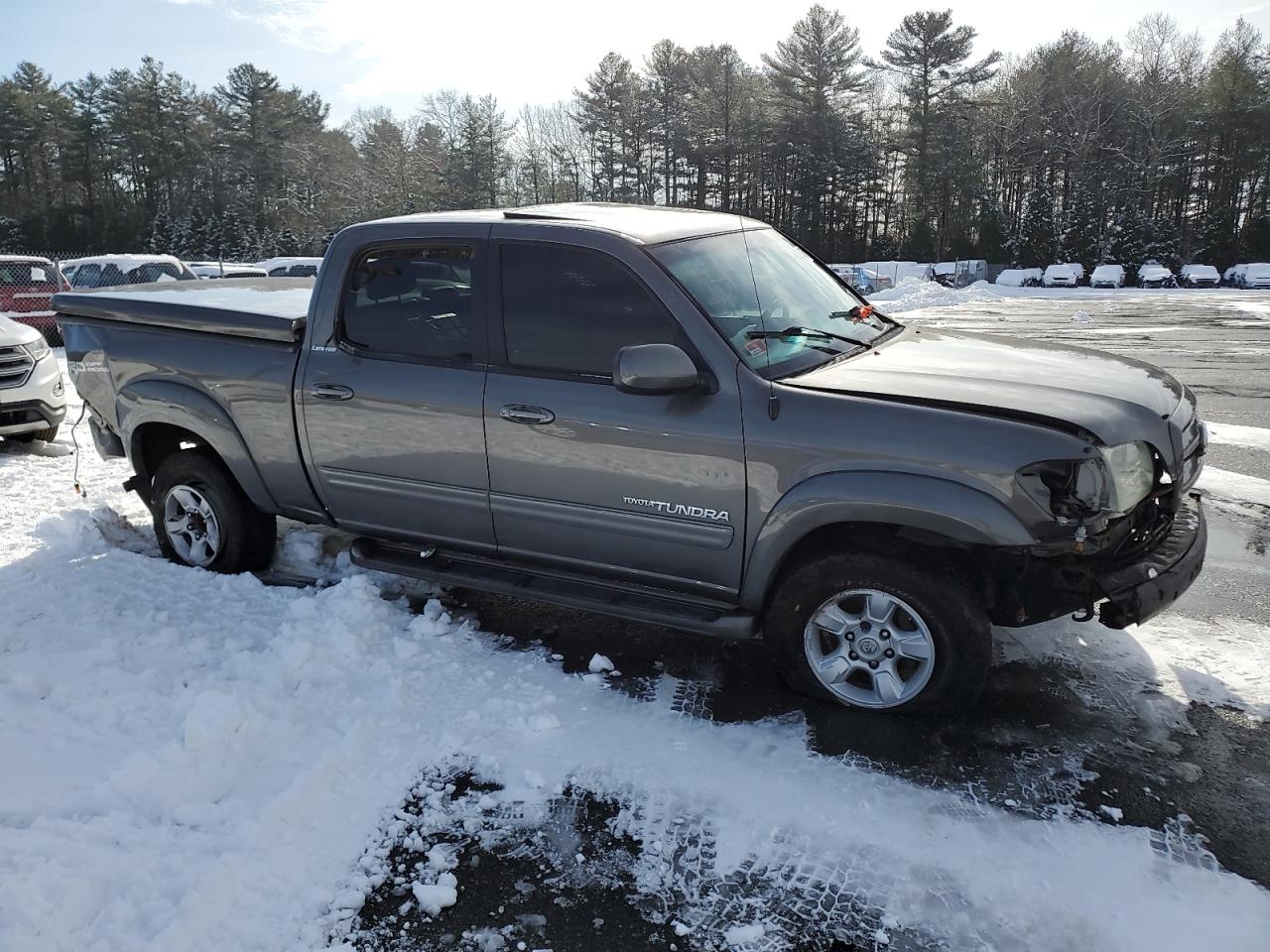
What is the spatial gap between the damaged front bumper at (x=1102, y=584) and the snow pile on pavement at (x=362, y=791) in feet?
2.53

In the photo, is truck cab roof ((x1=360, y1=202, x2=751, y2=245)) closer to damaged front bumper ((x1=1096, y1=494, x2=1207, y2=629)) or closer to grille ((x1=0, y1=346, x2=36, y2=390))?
damaged front bumper ((x1=1096, y1=494, x2=1207, y2=629))

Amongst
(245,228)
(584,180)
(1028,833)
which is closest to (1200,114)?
(584,180)

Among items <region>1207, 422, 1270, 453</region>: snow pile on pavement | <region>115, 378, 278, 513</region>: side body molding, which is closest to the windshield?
<region>115, 378, 278, 513</region>: side body molding

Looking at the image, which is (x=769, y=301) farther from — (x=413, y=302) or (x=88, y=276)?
(x=88, y=276)

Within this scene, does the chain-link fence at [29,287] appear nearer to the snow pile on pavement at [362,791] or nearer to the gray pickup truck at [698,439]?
the gray pickup truck at [698,439]

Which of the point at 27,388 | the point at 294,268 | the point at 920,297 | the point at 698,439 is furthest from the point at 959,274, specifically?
the point at 698,439

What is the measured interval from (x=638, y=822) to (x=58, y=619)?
3242 millimetres

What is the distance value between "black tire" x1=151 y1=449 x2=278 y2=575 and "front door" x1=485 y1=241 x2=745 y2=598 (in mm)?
1826

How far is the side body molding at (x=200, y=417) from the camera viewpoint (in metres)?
4.77

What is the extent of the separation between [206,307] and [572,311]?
228cm

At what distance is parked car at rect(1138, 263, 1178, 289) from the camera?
40625 millimetres

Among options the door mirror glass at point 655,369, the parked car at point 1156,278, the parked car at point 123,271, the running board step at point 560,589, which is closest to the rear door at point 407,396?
the running board step at point 560,589

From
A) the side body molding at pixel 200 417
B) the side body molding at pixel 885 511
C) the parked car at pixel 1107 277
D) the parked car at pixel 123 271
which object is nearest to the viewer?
the side body molding at pixel 885 511

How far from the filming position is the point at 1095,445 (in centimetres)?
305
